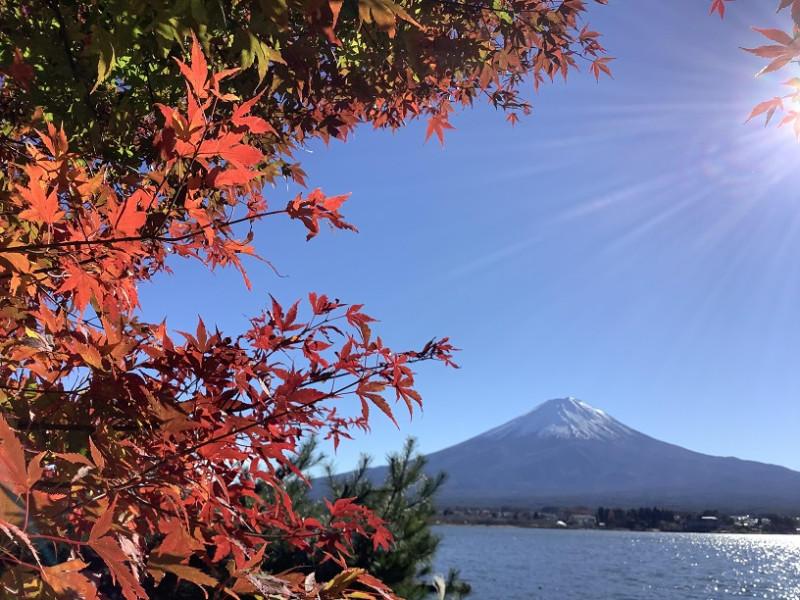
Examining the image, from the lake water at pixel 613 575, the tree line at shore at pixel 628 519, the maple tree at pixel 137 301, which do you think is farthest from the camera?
the tree line at shore at pixel 628 519

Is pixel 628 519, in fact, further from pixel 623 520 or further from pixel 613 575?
pixel 613 575

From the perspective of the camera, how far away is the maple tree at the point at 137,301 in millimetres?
1194

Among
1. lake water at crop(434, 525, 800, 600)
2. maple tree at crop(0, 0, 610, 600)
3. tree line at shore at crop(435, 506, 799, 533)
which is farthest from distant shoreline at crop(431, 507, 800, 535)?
maple tree at crop(0, 0, 610, 600)

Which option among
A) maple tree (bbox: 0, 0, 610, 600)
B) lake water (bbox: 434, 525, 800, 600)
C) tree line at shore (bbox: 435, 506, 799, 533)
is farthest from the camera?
tree line at shore (bbox: 435, 506, 799, 533)

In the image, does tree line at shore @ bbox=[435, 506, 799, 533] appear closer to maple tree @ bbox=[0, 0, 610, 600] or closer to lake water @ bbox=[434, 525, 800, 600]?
lake water @ bbox=[434, 525, 800, 600]

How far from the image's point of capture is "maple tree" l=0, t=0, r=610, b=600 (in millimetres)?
1194

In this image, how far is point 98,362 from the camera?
143cm

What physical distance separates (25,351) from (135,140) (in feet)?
5.35

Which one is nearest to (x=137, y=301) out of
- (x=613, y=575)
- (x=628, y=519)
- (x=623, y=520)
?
(x=613, y=575)

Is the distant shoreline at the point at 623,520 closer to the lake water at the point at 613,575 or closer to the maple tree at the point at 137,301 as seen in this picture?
the lake water at the point at 613,575

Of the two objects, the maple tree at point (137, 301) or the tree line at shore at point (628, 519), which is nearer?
the maple tree at point (137, 301)

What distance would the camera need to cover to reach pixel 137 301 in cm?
210

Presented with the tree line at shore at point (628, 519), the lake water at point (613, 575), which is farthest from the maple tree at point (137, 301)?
the tree line at shore at point (628, 519)

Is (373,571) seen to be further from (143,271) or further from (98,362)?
(98,362)
